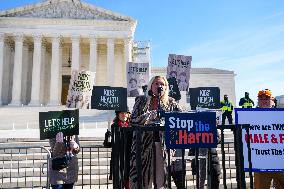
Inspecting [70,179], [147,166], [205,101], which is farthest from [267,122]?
[205,101]

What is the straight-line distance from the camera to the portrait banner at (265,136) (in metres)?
5.17

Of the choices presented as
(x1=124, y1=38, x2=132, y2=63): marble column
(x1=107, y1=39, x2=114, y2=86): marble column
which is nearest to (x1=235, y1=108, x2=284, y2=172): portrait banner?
(x1=107, y1=39, x2=114, y2=86): marble column

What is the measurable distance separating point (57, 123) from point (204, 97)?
699 cm

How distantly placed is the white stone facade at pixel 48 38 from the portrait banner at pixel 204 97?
27.4 meters

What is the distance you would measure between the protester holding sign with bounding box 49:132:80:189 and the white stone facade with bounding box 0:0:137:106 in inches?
1300

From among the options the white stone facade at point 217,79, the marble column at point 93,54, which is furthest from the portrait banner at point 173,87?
the white stone facade at point 217,79

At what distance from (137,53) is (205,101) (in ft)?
123

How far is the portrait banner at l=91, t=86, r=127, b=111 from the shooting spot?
11812 millimetres

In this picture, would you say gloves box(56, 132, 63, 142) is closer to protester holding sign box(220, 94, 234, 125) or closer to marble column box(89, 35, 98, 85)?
protester holding sign box(220, 94, 234, 125)

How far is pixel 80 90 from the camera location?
39.1 ft

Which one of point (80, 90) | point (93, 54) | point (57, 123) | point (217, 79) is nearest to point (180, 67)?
point (80, 90)

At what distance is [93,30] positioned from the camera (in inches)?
1581

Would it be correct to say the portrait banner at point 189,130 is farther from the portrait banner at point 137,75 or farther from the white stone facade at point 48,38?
the white stone facade at point 48,38

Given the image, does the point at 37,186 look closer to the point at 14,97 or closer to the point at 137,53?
the point at 14,97
